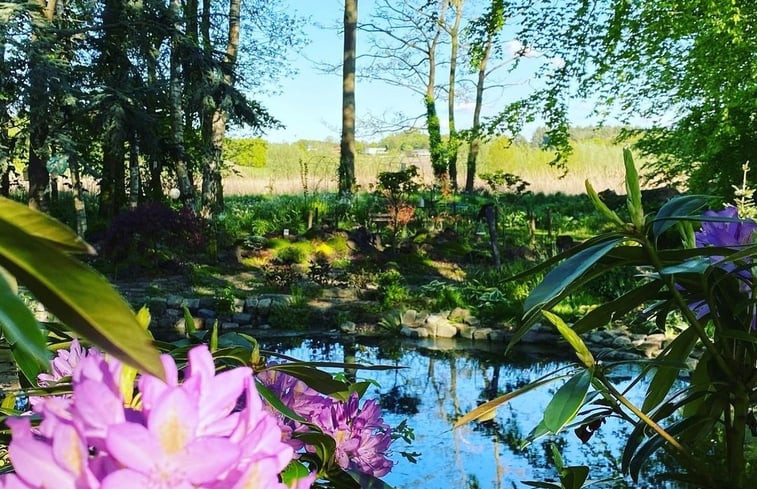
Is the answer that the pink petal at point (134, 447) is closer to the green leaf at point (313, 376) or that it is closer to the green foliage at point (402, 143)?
the green leaf at point (313, 376)

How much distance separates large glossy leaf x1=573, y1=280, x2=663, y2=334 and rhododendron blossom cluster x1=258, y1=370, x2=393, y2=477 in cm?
23

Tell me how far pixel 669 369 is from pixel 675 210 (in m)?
0.18

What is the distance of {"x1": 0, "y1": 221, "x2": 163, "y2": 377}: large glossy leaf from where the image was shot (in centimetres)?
21

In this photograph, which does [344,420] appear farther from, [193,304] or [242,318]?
[193,304]

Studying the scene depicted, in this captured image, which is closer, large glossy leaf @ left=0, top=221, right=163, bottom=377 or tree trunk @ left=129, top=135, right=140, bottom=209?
large glossy leaf @ left=0, top=221, right=163, bottom=377

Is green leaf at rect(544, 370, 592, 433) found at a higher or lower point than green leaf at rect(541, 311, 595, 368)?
lower

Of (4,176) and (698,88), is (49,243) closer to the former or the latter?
(698,88)

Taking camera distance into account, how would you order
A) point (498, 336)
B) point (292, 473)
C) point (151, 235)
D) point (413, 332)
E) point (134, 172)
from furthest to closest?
point (134, 172), point (151, 235), point (413, 332), point (498, 336), point (292, 473)

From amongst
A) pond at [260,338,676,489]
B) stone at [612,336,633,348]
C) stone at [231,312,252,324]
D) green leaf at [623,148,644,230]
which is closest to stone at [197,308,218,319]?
stone at [231,312,252,324]

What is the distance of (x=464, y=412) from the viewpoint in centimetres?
499

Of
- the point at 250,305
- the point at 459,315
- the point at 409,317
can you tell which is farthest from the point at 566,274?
the point at 250,305

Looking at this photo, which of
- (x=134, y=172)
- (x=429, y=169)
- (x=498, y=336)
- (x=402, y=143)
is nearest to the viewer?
(x=498, y=336)

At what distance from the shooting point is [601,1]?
10.6m

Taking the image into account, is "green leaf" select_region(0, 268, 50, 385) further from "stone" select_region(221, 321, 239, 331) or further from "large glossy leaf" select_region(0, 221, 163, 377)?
"stone" select_region(221, 321, 239, 331)
